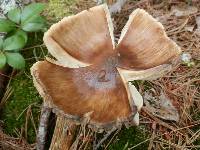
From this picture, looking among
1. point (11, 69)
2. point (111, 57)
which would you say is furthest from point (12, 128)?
point (111, 57)

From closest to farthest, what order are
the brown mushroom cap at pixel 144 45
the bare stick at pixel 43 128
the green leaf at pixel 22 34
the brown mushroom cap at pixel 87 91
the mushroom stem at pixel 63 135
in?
the brown mushroom cap at pixel 87 91
the brown mushroom cap at pixel 144 45
the mushroom stem at pixel 63 135
the bare stick at pixel 43 128
the green leaf at pixel 22 34

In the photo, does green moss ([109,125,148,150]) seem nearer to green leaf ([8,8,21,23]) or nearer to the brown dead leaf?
the brown dead leaf

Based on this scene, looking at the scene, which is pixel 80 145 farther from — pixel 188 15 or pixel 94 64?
pixel 188 15

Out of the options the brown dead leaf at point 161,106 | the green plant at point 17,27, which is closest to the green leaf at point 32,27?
the green plant at point 17,27

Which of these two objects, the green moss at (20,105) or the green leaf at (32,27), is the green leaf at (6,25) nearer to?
the green leaf at (32,27)

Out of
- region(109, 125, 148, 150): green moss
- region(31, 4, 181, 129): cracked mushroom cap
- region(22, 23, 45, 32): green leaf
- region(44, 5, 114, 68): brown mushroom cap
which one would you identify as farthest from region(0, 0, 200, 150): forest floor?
region(44, 5, 114, 68): brown mushroom cap

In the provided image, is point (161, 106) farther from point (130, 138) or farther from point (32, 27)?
point (32, 27)

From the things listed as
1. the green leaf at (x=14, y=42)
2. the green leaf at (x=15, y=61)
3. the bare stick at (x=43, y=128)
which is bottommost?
the bare stick at (x=43, y=128)
